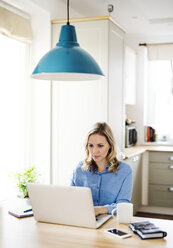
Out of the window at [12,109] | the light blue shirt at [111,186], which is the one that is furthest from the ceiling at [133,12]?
the light blue shirt at [111,186]

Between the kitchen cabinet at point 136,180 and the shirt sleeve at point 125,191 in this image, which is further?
the kitchen cabinet at point 136,180

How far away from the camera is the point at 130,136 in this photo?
16.8 feet

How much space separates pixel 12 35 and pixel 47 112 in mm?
813

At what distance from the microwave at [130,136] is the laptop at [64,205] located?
3016 mm

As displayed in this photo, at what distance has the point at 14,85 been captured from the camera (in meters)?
3.37

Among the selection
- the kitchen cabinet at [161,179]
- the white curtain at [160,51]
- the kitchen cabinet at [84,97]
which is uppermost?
the white curtain at [160,51]

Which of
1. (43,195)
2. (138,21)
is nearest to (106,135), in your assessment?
(43,195)

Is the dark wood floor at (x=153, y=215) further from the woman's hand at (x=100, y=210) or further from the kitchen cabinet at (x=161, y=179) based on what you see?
the woman's hand at (x=100, y=210)

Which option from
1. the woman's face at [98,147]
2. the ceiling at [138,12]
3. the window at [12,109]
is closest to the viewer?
the woman's face at [98,147]

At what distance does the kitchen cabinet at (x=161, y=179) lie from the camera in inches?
188

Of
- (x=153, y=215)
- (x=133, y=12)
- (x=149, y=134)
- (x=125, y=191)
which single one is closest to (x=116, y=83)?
(x=133, y=12)

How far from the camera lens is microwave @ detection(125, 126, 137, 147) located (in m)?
4.97

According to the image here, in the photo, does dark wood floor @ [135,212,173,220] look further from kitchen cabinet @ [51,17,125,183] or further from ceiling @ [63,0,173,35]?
ceiling @ [63,0,173,35]

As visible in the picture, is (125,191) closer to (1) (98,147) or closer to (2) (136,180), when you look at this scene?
(1) (98,147)
